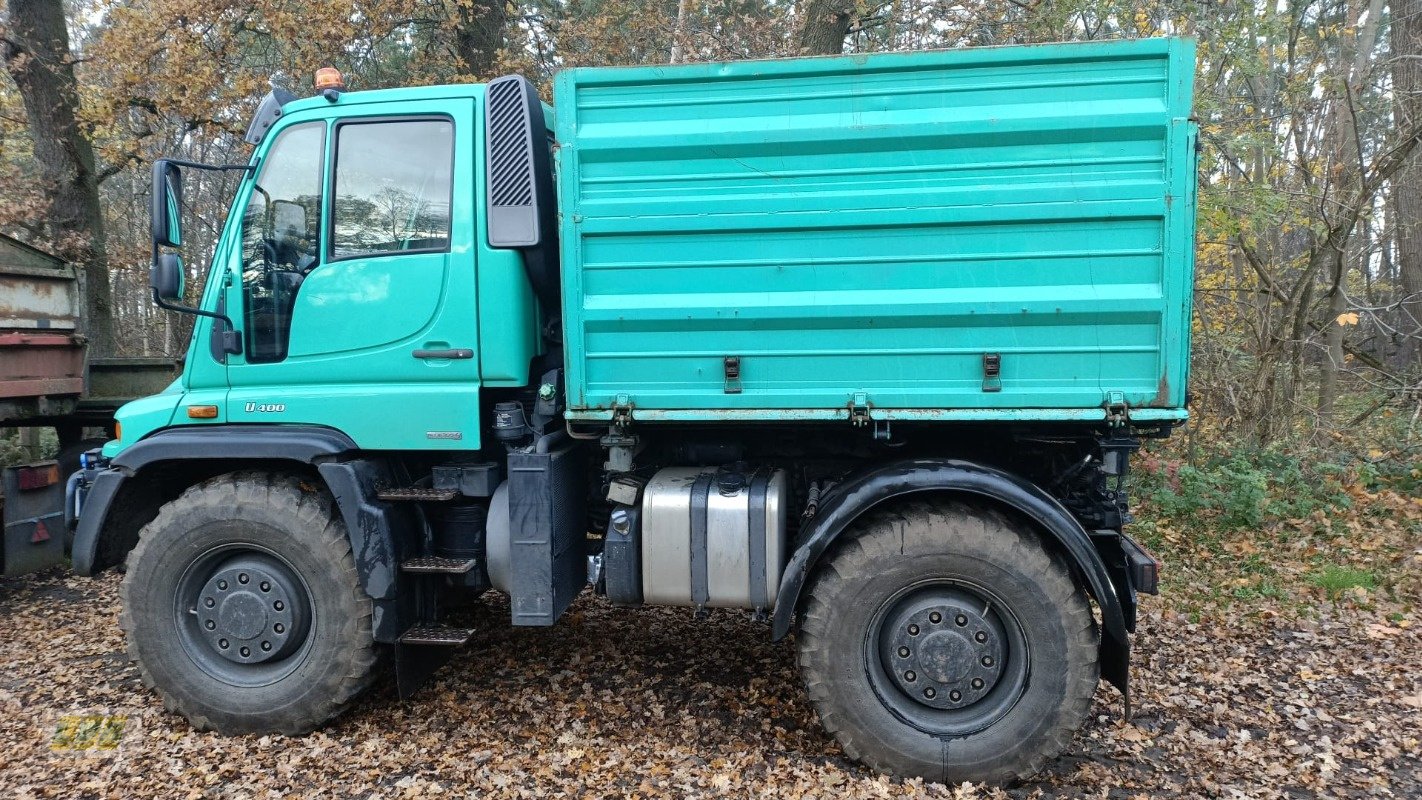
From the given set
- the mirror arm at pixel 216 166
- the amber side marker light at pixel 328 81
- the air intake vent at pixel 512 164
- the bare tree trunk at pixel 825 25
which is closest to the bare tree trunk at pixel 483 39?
the bare tree trunk at pixel 825 25

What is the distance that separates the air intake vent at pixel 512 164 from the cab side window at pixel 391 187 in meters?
0.21

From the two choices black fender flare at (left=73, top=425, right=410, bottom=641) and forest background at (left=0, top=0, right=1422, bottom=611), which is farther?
forest background at (left=0, top=0, right=1422, bottom=611)

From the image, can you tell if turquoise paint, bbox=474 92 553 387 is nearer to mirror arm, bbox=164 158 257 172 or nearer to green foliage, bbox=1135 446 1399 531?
mirror arm, bbox=164 158 257 172

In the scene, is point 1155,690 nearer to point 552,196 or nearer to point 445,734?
point 445,734

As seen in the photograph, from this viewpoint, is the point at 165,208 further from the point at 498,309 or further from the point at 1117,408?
the point at 1117,408

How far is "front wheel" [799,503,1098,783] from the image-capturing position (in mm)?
3379

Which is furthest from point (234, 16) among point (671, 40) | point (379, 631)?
point (379, 631)

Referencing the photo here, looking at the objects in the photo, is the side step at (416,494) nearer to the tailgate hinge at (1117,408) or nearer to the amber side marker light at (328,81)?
the amber side marker light at (328,81)

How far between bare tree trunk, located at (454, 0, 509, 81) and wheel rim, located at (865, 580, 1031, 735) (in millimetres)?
8675

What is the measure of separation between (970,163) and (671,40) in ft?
30.2

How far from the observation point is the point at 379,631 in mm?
3734

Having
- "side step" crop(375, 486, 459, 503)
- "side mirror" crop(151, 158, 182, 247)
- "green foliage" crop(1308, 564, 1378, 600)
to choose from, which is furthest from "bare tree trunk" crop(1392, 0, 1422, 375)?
"side mirror" crop(151, 158, 182, 247)

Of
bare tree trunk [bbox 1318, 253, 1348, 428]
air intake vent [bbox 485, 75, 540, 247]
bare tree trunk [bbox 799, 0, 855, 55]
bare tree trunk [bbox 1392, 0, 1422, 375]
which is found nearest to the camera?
air intake vent [bbox 485, 75, 540, 247]

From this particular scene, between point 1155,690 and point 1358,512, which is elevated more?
point 1358,512
